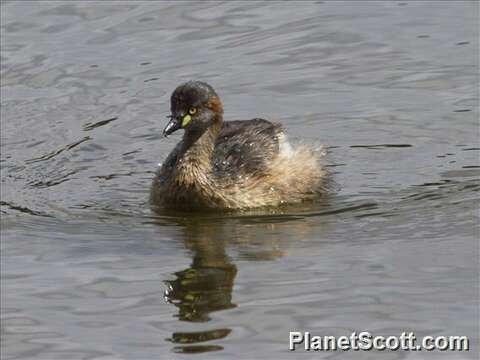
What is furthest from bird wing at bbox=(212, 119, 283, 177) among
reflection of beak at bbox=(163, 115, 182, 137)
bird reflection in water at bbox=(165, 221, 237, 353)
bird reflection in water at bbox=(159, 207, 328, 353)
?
bird reflection in water at bbox=(165, 221, 237, 353)

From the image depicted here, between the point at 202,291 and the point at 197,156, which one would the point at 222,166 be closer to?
the point at 197,156

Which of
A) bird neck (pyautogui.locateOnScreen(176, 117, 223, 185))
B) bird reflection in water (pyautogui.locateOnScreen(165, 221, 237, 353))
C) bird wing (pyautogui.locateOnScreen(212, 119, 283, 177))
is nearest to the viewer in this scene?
bird reflection in water (pyautogui.locateOnScreen(165, 221, 237, 353))

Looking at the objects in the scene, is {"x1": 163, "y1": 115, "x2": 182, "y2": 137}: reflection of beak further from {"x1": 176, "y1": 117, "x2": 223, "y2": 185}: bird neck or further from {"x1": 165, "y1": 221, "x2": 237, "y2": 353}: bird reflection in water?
{"x1": 165, "y1": 221, "x2": 237, "y2": 353}: bird reflection in water

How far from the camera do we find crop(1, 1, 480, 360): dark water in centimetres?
846

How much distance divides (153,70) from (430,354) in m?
6.89

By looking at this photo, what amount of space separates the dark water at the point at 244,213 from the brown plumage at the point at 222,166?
0.22 metres

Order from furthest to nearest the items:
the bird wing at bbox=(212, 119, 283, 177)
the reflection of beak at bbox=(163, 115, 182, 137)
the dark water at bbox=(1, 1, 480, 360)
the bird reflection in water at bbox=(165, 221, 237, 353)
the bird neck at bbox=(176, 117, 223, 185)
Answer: the bird wing at bbox=(212, 119, 283, 177) < the bird neck at bbox=(176, 117, 223, 185) < the reflection of beak at bbox=(163, 115, 182, 137) < the dark water at bbox=(1, 1, 480, 360) < the bird reflection in water at bbox=(165, 221, 237, 353)

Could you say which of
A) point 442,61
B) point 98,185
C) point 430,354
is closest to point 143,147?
point 98,185

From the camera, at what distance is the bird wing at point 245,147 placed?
11.4 metres

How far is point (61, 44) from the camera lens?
49.0ft

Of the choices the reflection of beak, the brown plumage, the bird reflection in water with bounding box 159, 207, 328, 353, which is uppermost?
the reflection of beak

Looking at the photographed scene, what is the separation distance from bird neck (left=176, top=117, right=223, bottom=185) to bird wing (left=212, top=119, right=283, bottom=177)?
0.09m

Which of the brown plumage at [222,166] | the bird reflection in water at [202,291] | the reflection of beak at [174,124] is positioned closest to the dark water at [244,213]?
the bird reflection in water at [202,291]

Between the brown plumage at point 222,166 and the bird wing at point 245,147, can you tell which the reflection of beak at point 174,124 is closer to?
the brown plumage at point 222,166
